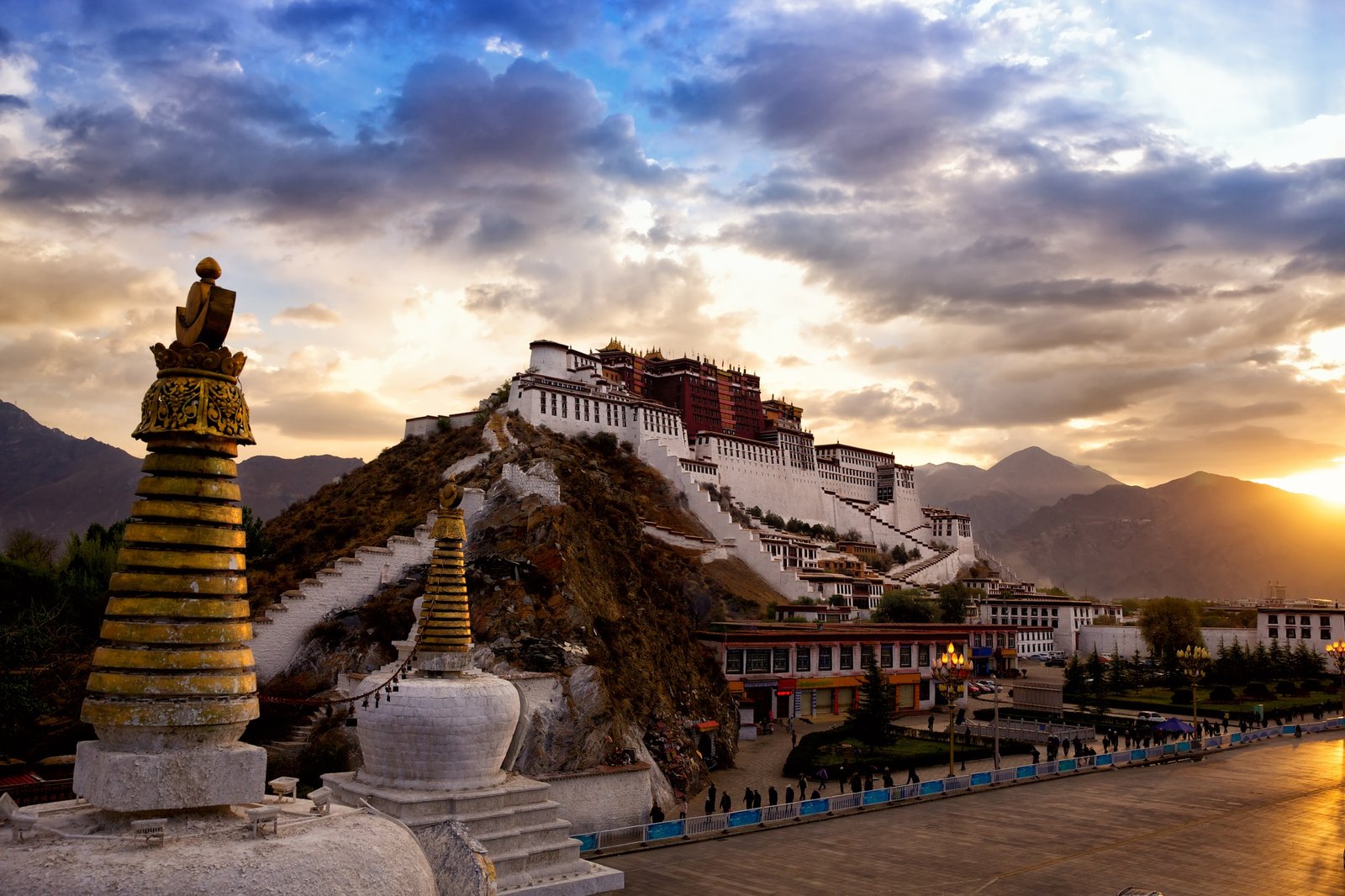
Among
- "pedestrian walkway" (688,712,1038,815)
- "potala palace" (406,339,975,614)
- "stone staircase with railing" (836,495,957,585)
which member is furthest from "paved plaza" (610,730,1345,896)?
"stone staircase with railing" (836,495,957,585)

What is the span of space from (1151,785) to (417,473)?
45043 mm

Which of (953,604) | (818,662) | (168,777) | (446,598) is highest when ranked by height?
(446,598)

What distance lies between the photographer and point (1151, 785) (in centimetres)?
3550

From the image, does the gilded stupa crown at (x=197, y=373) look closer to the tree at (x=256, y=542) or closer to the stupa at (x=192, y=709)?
the stupa at (x=192, y=709)

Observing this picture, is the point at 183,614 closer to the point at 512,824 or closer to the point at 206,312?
the point at 206,312

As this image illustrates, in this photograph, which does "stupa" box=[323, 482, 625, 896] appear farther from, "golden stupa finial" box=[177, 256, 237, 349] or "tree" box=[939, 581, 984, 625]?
"tree" box=[939, 581, 984, 625]

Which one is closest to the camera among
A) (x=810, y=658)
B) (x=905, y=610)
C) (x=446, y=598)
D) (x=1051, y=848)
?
(x=446, y=598)

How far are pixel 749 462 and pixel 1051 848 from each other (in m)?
77.9

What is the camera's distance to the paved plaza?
23125 millimetres

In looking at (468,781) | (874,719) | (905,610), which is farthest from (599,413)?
(468,781)

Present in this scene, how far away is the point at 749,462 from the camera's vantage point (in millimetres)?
103812

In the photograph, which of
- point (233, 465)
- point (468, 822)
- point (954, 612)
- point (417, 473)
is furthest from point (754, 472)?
point (233, 465)

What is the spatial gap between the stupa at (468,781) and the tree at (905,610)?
5842cm

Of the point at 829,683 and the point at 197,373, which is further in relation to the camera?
the point at 829,683
